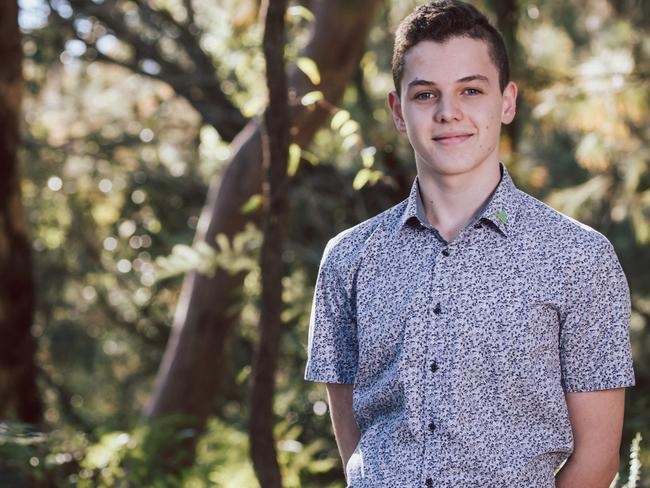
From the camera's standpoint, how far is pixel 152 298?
33.7 ft

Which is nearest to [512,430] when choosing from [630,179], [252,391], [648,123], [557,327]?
[557,327]


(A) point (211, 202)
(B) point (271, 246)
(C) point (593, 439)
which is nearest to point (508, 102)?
(C) point (593, 439)

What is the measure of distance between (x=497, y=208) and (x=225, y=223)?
440 centimetres

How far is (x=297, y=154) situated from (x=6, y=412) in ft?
11.4

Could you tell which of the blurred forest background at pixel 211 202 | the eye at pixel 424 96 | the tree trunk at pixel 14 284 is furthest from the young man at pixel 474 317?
the tree trunk at pixel 14 284

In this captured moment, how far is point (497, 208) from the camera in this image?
2039 mm

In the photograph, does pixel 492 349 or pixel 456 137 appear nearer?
pixel 492 349

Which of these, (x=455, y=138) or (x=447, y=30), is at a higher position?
(x=447, y=30)

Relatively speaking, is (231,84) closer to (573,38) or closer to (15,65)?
(15,65)

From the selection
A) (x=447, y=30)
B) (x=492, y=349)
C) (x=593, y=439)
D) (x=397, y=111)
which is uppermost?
(x=447, y=30)

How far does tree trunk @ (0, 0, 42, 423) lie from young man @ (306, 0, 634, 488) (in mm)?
4372

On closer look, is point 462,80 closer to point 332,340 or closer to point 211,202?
point 332,340

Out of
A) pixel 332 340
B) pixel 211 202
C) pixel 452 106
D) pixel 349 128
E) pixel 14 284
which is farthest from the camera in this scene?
pixel 211 202

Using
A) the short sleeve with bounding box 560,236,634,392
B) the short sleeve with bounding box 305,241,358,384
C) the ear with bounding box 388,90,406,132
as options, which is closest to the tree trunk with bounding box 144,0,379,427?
the ear with bounding box 388,90,406,132
